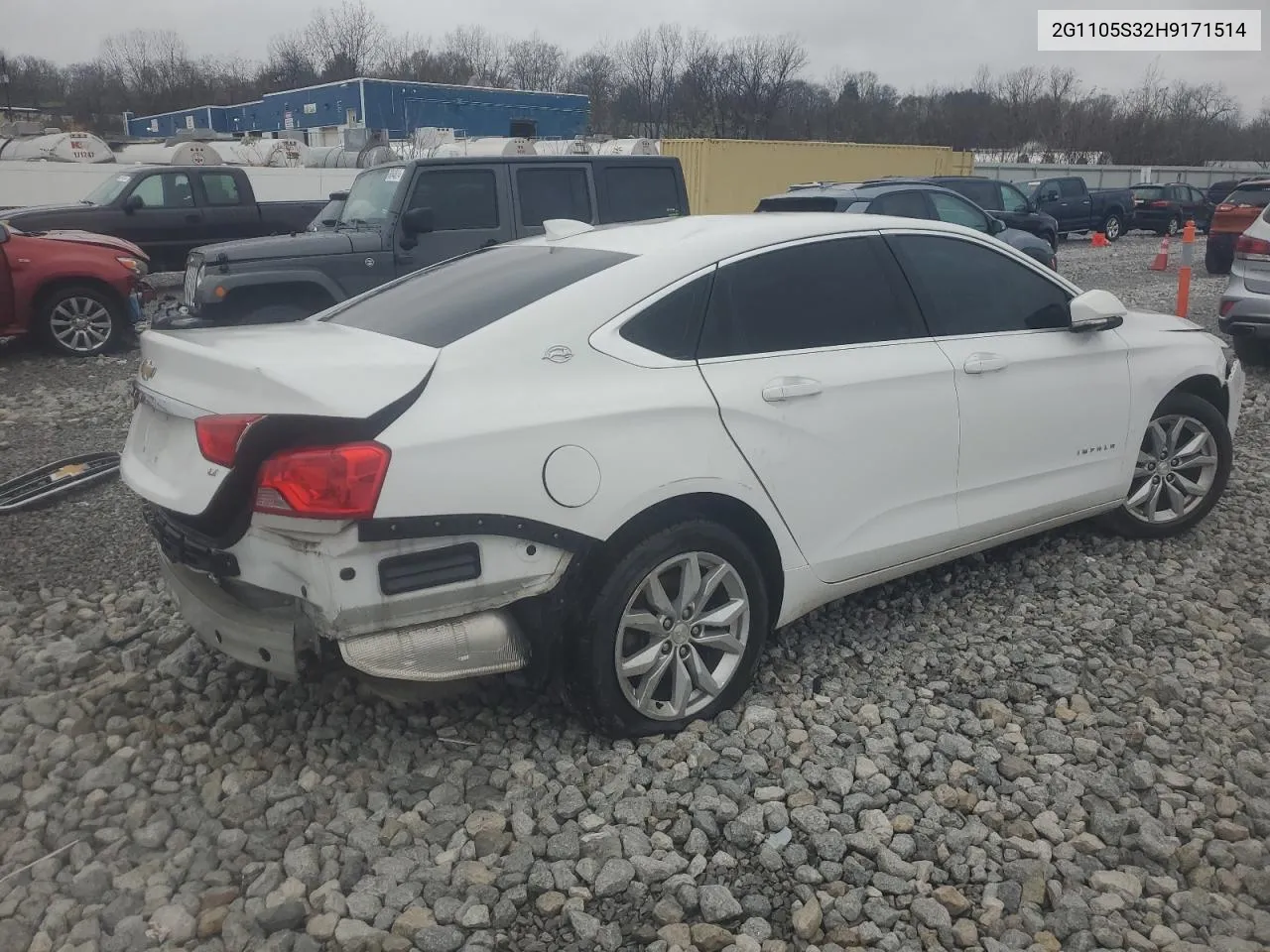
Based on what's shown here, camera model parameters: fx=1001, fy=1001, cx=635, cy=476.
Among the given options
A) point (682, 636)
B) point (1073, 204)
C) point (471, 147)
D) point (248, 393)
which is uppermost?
point (471, 147)

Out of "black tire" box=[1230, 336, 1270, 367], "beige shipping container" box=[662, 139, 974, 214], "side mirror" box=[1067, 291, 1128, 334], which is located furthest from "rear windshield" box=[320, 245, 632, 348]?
"beige shipping container" box=[662, 139, 974, 214]

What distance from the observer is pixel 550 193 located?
908 cm

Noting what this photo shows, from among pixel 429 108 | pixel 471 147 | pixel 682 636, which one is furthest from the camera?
pixel 429 108

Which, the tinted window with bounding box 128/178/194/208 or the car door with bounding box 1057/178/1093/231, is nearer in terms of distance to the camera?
the tinted window with bounding box 128/178/194/208

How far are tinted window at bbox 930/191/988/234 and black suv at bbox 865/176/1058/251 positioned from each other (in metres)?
4.34

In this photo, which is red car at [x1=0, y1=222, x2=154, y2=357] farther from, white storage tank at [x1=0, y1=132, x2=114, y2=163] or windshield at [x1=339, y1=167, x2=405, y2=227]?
white storage tank at [x1=0, y1=132, x2=114, y2=163]

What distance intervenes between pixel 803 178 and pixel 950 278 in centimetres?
2259

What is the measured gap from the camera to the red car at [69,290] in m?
9.50

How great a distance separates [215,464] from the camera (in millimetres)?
2711

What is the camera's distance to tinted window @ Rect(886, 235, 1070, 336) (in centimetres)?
385

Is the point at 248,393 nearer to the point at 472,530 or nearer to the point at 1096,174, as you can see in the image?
the point at 472,530

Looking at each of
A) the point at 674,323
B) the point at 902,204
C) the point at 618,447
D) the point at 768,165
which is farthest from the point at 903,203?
the point at 768,165

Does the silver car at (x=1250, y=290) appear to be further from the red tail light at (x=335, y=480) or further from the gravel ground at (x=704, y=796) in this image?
the red tail light at (x=335, y=480)

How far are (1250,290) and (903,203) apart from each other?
4.09 meters
